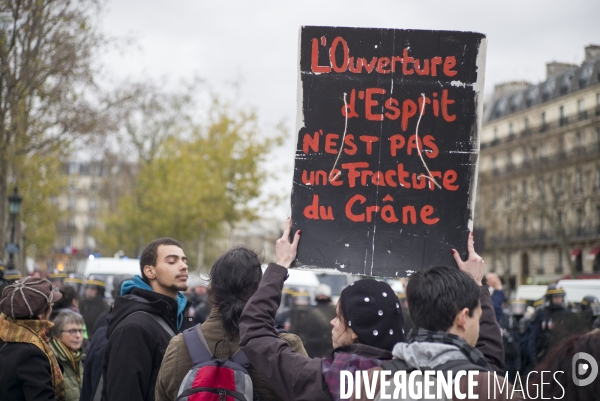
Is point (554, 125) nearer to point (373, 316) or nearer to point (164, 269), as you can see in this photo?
point (164, 269)

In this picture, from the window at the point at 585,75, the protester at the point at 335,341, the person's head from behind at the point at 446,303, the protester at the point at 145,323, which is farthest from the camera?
the window at the point at 585,75

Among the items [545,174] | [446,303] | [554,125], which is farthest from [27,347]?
[554,125]

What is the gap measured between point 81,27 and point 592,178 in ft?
128

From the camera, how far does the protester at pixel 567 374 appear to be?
2.60 metres

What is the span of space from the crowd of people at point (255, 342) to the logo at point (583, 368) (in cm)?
2

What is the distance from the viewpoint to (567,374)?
105 inches

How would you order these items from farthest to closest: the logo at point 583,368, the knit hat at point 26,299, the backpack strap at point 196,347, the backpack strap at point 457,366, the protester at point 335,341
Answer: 1. the knit hat at point 26,299
2. the backpack strap at point 196,347
3. the protester at point 335,341
4. the backpack strap at point 457,366
5. the logo at point 583,368

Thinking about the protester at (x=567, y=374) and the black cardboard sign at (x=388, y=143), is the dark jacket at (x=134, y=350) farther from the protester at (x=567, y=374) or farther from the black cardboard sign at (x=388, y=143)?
the protester at (x=567, y=374)

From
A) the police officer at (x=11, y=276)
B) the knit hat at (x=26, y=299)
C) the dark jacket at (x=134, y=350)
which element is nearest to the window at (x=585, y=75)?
the police officer at (x=11, y=276)

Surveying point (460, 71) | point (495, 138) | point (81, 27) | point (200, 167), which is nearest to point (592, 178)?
point (495, 138)

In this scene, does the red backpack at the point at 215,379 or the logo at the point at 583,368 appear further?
the red backpack at the point at 215,379

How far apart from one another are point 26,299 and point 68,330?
124 centimetres

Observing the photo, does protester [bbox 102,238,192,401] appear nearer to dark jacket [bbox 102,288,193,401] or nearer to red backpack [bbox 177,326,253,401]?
dark jacket [bbox 102,288,193,401]

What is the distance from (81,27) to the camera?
66.1 feet
